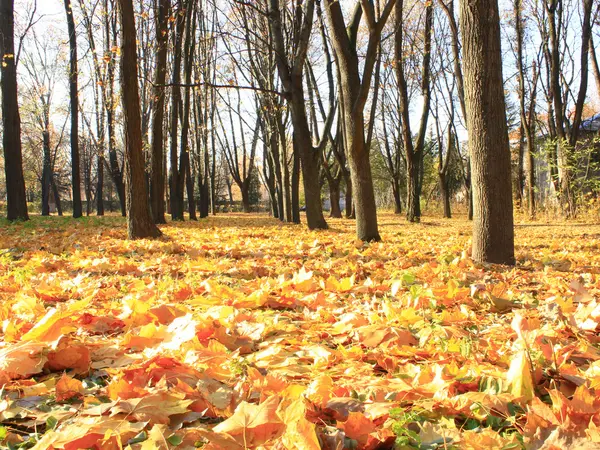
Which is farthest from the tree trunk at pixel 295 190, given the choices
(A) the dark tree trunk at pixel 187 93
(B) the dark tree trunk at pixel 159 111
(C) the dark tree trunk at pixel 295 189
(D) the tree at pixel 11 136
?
(D) the tree at pixel 11 136

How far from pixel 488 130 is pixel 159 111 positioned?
9.43 metres

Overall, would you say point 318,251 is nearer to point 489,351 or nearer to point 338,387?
point 489,351


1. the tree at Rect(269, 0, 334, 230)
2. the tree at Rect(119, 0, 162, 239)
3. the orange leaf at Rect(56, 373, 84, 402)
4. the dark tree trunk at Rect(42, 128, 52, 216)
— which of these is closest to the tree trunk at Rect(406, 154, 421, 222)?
the tree at Rect(269, 0, 334, 230)

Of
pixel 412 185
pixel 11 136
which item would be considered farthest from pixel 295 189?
pixel 11 136

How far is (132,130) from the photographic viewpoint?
741 cm

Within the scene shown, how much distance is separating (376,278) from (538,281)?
1380 mm

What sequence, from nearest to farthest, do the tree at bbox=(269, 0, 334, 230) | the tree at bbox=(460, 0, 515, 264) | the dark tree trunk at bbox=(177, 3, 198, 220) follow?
the tree at bbox=(460, 0, 515, 264), the tree at bbox=(269, 0, 334, 230), the dark tree trunk at bbox=(177, 3, 198, 220)

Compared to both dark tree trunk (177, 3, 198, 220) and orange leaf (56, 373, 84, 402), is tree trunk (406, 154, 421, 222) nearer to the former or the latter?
dark tree trunk (177, 3, 198, 220)

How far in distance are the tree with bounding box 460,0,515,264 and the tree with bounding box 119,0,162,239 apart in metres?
5.38

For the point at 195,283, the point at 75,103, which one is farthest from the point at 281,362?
the point at 75,103

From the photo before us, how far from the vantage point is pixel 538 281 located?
3.69m

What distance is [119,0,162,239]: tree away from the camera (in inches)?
290

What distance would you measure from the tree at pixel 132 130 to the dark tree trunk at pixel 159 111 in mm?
1942

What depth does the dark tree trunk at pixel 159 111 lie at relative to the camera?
10227 mm
